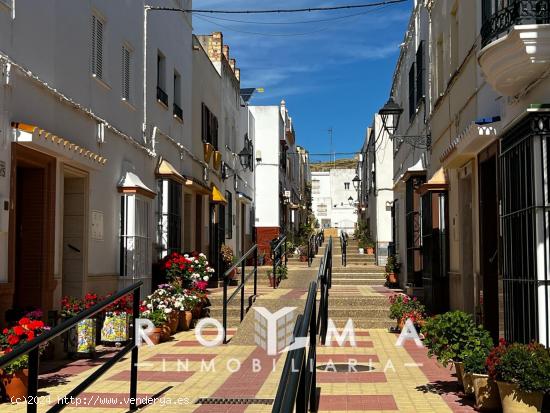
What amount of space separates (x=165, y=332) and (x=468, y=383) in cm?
617

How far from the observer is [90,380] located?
20.7 ft

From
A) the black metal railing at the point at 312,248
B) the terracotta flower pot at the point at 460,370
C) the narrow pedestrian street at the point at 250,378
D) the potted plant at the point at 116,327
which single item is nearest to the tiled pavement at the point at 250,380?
the narrow pedestrian street at the point at 250,378

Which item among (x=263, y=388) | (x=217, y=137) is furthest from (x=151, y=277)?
(x=217, y=137)

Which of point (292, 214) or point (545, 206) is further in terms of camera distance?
point (292, 214)

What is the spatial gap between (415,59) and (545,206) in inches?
424

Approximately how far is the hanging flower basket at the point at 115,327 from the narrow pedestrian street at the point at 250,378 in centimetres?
45

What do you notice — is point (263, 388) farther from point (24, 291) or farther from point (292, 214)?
point (292, 214)

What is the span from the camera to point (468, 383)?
7.55m

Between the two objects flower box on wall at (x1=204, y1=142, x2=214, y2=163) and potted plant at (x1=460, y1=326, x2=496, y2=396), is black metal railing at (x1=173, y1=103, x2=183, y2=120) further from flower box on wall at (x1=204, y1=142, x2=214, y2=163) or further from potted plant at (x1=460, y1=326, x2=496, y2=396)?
potted plant at (x1=460, y1=326, x2=496, y2=396)

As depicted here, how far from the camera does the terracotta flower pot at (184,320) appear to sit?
13.8 metres

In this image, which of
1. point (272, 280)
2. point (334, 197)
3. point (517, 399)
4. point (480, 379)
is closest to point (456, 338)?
point (480, 379)

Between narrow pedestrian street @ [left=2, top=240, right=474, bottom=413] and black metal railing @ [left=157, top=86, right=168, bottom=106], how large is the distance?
5234mm

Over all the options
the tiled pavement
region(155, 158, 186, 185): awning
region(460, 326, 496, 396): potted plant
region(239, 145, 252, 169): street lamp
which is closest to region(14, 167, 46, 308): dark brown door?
the tiled pavement

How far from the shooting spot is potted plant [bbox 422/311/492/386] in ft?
25.4
